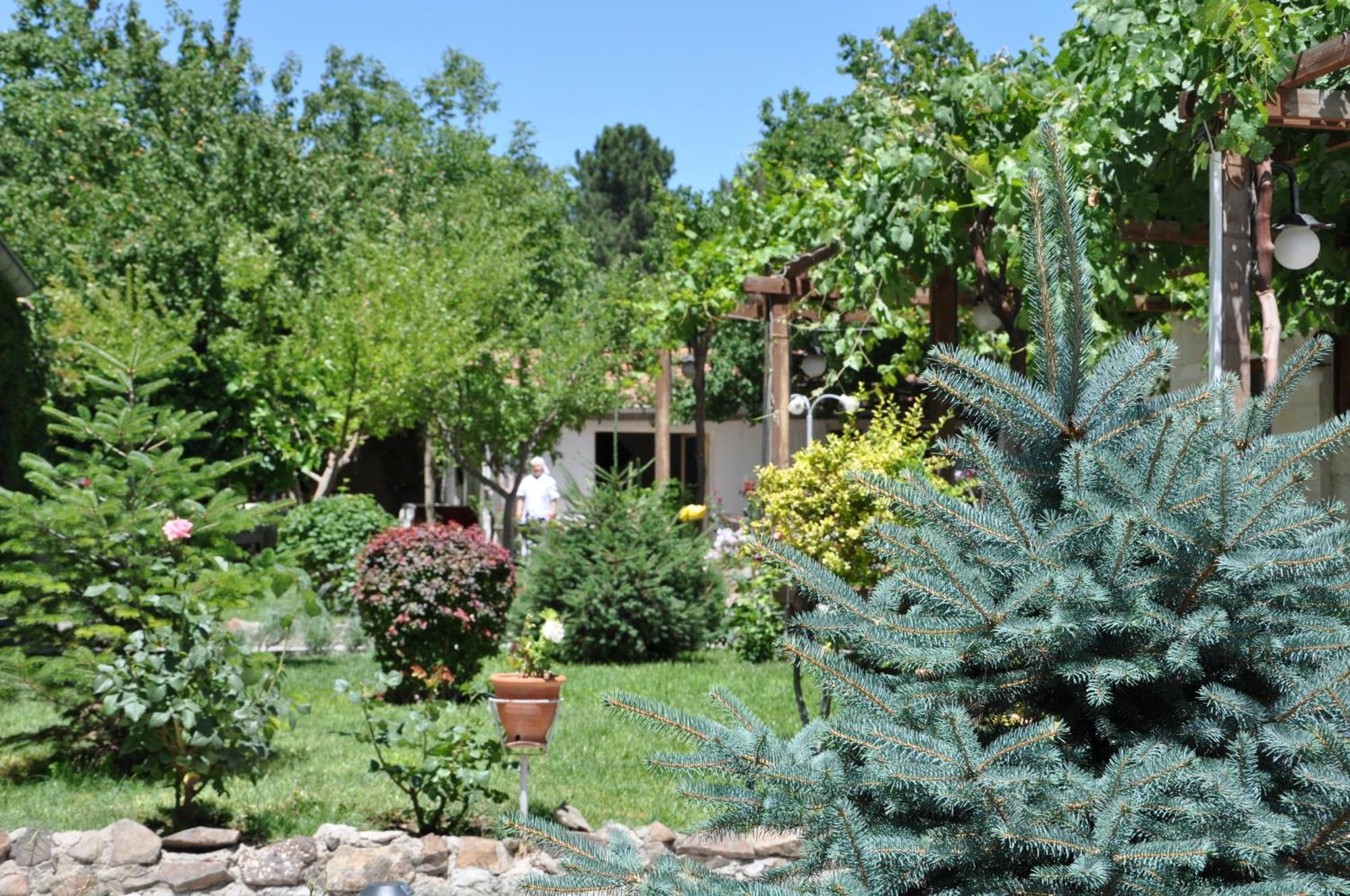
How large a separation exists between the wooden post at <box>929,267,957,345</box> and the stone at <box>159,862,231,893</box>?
196 inches

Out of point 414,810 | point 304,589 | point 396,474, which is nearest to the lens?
point 414,810

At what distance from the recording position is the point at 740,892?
7.15ft

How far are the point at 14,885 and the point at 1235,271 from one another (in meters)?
5.36

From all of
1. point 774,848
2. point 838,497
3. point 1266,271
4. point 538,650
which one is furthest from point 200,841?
point 1266,271

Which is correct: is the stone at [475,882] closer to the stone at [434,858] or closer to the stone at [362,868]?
the stone at [434,858]

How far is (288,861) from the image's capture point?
16.4ft

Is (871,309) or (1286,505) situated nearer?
(1286,505)

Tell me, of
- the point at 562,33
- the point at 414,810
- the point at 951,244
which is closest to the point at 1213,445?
the point at 414,810

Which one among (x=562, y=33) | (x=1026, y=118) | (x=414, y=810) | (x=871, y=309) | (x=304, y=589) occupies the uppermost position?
(x=562, y=33)

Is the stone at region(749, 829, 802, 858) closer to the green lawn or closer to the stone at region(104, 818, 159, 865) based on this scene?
the green lawn

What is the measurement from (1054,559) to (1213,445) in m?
0.39

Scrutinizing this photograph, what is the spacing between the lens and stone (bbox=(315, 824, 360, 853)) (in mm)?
5094

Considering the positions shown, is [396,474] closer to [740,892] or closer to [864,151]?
[864,151]

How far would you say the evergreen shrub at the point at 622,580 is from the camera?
10.8m
